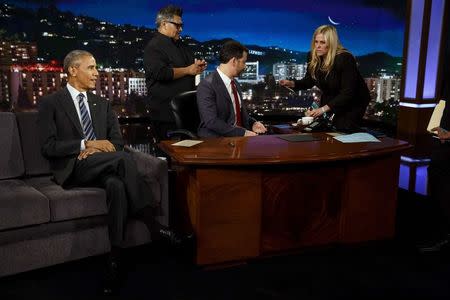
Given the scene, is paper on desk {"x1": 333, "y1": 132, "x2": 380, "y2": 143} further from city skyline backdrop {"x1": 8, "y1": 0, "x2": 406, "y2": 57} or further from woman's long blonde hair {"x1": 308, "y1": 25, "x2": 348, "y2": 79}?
city skyline backdrop {"x1": 8, "y1": 0, "x2": 406, "y2": 57}

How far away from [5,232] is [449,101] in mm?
2718

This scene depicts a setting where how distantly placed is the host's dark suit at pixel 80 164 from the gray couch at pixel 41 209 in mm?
96

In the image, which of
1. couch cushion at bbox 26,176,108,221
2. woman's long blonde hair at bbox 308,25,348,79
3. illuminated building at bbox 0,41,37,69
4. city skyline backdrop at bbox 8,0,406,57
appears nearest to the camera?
couch cushion at bbox 26,176,108,221

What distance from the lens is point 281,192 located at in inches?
111

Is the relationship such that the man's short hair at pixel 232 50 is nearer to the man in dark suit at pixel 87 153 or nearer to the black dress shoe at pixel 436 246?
the man in dark suit at pixel 87 153

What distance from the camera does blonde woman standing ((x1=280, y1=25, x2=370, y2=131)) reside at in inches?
141

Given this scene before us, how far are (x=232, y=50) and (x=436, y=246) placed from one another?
1852 mm

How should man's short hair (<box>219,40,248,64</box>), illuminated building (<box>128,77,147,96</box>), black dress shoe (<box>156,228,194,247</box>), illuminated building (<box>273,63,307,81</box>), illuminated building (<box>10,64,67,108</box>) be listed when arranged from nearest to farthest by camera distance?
black dress shoe (<box>156,228,194,247</box>), man's short hair (<box>219,40,248,64</box>), illuminated building (<box>10,64,67,108</box>), illuminated building (<box>128,77,147,96</box>), illuminated building (<box>273,63,307,81</box>)

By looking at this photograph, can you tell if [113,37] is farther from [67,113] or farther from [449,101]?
[449,101]

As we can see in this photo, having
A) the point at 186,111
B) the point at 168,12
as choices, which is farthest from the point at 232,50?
the point at 168,12

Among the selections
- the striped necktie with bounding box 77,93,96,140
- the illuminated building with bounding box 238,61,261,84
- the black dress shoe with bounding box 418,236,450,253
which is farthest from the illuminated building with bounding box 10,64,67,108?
the black dress shoe with bounding box 418,236,450,253

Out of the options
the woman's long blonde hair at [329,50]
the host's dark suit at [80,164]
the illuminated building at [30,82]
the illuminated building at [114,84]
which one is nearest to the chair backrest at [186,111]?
the host's dark suit at [80,164]

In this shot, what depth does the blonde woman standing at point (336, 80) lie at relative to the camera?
3.57m

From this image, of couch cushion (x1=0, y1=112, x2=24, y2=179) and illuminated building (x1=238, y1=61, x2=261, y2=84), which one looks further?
illuminated building (x1=238, y1=61, x2=261, y2=84)
